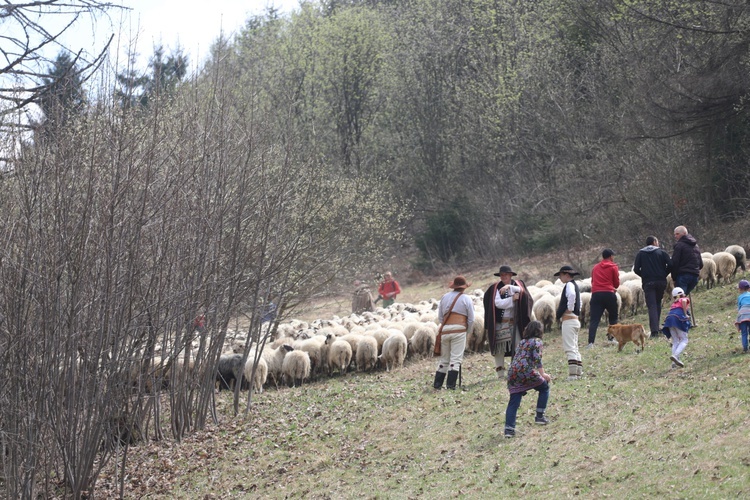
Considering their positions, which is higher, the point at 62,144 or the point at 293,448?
the point at 62,144

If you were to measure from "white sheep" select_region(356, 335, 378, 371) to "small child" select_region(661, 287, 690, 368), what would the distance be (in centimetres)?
→ 658

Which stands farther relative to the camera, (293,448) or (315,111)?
(315,111)

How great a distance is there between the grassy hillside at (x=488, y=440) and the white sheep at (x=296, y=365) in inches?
39.0

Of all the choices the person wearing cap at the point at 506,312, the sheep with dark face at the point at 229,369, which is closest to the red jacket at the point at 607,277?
the person wearing cap at the point at 506,312

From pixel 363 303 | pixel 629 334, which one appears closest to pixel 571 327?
pixel 629 334

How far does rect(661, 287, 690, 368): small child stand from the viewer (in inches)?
477

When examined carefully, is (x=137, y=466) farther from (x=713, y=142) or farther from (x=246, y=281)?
(x=713, y=142)

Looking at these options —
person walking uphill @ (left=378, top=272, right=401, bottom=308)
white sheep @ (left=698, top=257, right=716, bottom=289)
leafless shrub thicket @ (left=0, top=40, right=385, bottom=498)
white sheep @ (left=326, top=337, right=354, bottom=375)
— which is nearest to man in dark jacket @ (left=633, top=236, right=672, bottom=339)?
white sheep @ (left=698, top=257, right=716, bottom=289)

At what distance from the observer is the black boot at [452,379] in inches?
540

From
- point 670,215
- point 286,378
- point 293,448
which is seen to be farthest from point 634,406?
point 670,215

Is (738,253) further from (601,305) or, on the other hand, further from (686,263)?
(601,305)

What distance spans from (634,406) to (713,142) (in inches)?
670

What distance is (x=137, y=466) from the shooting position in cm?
1298

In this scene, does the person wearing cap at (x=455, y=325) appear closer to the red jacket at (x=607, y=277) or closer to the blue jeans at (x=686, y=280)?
the red jacket at (x=607, y=277)
